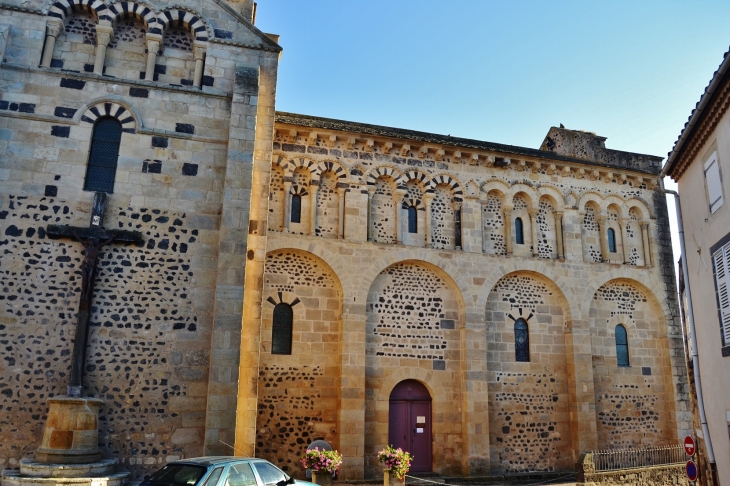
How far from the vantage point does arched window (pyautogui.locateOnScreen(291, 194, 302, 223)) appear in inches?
627

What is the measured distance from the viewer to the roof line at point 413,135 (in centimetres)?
1634

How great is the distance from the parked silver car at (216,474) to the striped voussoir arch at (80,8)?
9.30 metres

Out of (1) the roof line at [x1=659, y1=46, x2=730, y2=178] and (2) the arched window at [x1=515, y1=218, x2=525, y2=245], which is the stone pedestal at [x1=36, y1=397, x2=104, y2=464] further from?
(2) the arched window at [x1=515, y1=218, x2=525, y2=245]

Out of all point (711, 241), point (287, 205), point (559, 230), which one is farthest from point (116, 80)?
point (559, 230)

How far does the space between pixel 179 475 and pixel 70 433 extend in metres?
3.38

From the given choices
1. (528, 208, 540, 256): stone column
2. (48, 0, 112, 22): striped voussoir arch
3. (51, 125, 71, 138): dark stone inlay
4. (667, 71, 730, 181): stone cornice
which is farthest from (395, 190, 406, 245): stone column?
(51, 125, 71, 138): dark stone inlay

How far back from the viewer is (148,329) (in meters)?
10.7

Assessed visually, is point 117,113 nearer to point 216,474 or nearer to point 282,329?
point 282,329

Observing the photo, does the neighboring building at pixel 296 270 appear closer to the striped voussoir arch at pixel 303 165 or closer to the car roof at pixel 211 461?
the striped voussoir arch at pixel 303 165

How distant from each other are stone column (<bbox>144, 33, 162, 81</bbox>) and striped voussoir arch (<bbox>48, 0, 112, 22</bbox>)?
0.91m

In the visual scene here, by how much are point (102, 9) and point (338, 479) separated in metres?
12.1

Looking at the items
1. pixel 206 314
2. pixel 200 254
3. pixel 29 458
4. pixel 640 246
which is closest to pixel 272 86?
pixel 200 254

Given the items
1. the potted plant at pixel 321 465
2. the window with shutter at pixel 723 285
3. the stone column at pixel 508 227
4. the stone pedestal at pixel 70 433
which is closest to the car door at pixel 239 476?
the stone pedestal at pixel 70 433

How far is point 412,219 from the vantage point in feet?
56.1
